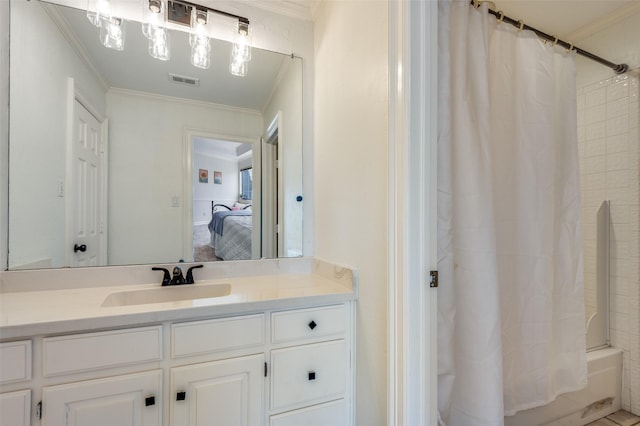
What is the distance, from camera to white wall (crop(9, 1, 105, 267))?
3.83 feet

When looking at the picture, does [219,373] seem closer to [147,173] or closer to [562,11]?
[147,173]

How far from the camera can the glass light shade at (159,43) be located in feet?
4.65

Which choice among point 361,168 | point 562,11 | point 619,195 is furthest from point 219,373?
point 562,11

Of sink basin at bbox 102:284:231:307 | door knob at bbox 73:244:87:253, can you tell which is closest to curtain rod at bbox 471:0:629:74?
sink basin at bbox 102:284:231:307

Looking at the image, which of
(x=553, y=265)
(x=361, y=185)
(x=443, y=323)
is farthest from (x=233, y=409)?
(x=553, y=265)

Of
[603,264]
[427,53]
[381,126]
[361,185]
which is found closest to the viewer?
[427,53]

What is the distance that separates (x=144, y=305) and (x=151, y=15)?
4.67ft

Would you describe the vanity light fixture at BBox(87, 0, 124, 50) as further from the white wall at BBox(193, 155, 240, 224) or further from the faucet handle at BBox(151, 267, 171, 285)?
the faucet handle at BBox(151, 267, 171, 285)

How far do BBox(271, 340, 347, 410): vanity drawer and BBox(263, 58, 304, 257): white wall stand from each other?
0.70 m

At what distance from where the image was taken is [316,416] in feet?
3.76

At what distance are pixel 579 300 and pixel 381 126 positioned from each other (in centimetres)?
132

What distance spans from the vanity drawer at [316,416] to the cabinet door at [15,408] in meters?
0.76

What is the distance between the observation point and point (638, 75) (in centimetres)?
160

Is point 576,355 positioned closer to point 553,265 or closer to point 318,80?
point 553,265
